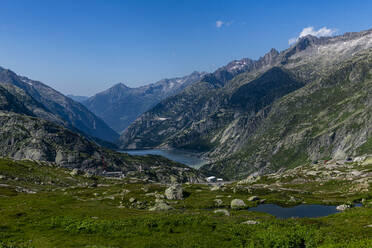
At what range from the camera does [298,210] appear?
10112cm

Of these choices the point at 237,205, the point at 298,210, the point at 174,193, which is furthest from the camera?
the point at 174,193

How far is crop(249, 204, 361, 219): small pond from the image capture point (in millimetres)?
94231

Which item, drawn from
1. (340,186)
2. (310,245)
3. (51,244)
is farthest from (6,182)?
(340,186)

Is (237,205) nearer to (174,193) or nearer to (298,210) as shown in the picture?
(298,210)

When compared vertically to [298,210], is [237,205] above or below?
above

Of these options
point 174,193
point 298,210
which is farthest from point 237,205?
point 174,193

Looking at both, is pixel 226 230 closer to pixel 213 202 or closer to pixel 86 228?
pixel 86 228

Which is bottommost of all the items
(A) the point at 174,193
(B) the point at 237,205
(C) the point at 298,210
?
(C) the point at 298,210

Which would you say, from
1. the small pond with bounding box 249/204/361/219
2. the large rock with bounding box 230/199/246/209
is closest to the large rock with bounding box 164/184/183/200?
the large rock with bounding box 230/199/246/209

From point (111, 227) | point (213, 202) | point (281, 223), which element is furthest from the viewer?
point (213, 202)

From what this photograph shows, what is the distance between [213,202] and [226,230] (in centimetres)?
6857

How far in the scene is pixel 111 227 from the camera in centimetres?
4506

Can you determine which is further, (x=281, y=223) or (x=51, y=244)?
(x=281, y=223)

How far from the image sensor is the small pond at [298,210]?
9423 centimetres
